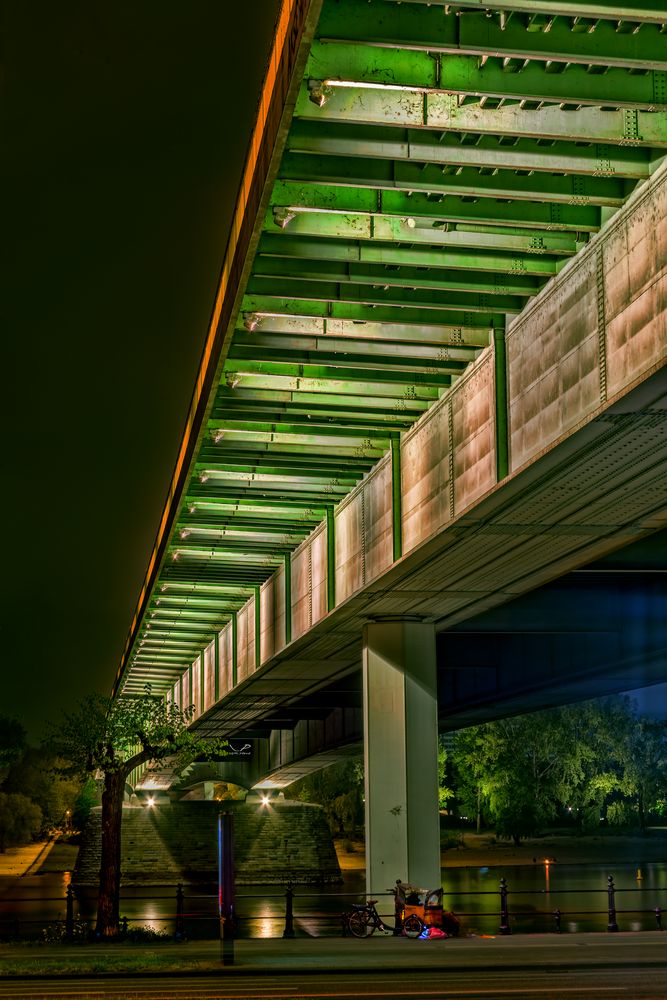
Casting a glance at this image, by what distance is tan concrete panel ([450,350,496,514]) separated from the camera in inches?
595

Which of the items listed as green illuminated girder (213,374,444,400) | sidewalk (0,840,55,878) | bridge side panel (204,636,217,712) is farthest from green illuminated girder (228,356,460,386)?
sidewalk (0,840,55,878)

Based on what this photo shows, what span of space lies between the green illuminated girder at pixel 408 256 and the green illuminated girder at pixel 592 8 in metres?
4.48

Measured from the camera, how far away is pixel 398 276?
1393 centimetres

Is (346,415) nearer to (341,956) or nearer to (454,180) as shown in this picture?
(454,180)

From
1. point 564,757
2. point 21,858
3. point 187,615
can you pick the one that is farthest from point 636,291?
point 21,858

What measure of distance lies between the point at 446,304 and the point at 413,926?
11978 millimetres

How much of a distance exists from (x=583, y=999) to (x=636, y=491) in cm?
571

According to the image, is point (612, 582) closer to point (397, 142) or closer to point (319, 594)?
point (319, 594)

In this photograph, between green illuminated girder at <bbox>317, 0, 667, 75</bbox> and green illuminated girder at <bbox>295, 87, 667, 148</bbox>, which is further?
green illuminated girder at <bbox>295, 87, 667, 148</bbox>

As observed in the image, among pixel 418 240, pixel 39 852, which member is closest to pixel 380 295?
pixel 418 240

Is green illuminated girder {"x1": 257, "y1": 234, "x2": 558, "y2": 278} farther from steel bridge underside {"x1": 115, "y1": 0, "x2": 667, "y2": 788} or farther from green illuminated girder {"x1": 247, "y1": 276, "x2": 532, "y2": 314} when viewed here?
green illuminated girder {"x1": 247, "y1": 276, "x2": 532, "y2": 314}

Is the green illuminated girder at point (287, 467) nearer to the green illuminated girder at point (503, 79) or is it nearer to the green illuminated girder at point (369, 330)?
the green illuminated girder at point (369, 330)

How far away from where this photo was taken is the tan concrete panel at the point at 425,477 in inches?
675

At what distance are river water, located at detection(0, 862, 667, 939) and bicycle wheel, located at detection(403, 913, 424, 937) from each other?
2.16 m
